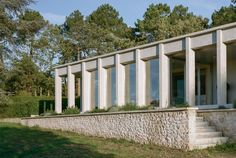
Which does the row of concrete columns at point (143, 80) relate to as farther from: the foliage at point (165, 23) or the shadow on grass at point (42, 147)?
Result: the foliage at point (165, 23)

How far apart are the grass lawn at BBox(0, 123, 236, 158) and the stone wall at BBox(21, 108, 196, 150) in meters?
0.37

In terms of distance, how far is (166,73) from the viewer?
19.7m

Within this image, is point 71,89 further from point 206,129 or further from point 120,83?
point 206,129

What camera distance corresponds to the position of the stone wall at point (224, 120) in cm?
1486

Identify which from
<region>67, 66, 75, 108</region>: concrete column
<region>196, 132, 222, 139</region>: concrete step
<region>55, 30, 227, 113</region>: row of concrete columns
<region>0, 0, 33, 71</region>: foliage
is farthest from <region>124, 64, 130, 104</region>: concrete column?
<region>0, 0, 33, 71</region>: foliage

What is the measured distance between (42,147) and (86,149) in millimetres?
1526

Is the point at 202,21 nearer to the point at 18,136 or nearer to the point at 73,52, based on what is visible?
the point at 73,52

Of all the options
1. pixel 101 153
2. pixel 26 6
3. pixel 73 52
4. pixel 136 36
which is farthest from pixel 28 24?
pixel 101 153

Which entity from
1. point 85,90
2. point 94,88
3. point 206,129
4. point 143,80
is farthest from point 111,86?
point 206,129

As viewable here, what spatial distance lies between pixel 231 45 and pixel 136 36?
105 feet

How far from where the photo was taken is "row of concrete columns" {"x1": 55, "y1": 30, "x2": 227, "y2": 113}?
1703 centimetres

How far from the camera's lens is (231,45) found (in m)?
18.0

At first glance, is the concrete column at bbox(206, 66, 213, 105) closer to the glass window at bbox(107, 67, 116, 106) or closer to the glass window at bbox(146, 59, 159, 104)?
the glass window at bbox(146, 59, 159, 104)

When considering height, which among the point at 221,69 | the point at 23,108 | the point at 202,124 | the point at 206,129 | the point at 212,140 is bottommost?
the point at 212,140
